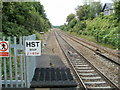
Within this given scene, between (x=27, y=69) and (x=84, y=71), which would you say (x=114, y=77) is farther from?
(x=27, y=69)

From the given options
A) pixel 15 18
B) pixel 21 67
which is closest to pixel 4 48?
pixel 21 67

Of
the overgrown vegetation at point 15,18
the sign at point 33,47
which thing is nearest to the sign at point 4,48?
the sign at point 33,47

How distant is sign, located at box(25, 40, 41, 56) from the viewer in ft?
10.9

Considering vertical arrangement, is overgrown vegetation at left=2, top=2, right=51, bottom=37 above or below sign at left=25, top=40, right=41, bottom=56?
above

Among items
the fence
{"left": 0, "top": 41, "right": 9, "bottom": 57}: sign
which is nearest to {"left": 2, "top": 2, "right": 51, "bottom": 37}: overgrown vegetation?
the fence

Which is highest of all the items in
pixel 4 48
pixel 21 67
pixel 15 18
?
pixel 15 18

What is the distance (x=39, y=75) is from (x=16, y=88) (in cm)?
72

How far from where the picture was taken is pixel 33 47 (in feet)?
10.9

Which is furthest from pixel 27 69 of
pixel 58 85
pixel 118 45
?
pixel 118 45

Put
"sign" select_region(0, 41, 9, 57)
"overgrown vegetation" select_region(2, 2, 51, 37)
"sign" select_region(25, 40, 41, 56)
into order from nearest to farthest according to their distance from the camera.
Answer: "sign" select_region(25, 40, 41, 56), "sign" select_region(0, 41, 9, 57), "overgrown vegetation" select_region(2, 2, 51, 37)

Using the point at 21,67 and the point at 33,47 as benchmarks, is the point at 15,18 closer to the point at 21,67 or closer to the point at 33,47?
the point at 21,67

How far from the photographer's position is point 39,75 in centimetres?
348

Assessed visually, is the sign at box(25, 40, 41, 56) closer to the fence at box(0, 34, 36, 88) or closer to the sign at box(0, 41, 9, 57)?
the fence at box(0, 34, 36, 88)

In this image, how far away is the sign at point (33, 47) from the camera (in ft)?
10.9
